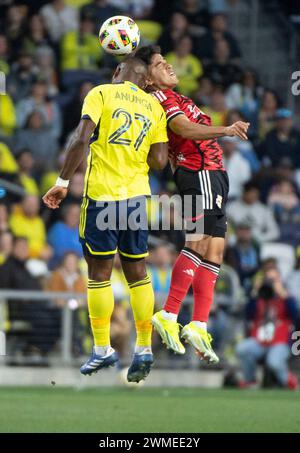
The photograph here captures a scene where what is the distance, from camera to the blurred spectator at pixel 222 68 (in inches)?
877

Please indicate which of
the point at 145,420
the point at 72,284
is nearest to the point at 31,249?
the point at 72,284

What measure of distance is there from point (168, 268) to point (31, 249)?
1.87m

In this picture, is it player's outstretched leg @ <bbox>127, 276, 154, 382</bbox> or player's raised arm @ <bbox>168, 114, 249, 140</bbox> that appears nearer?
player's raised arm @ <bbox>168, 114, 249, 140</bbox>

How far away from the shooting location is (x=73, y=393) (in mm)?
15914

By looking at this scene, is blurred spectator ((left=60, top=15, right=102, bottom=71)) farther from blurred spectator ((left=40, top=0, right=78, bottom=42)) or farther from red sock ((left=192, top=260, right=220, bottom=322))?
red sock ((left=192, top=260, right=220, bottom=322))

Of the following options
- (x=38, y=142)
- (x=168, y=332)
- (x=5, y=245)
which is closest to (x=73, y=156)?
(x=168, y=332)

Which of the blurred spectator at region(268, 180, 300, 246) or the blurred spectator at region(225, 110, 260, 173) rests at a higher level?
the blurred spectator at region(225, 110, 260, 173)

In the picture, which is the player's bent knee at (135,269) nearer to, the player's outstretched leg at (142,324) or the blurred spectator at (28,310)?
the player's outstretched leg at (142,324)

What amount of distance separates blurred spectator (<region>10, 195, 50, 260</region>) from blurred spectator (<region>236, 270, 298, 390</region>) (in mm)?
2945

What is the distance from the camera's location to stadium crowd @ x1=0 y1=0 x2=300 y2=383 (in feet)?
57.8

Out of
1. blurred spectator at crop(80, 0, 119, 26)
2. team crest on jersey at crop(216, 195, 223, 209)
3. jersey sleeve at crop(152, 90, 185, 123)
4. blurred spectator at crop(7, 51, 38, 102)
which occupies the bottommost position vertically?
team crest on jersey at crop(216, 195, 223, 209)

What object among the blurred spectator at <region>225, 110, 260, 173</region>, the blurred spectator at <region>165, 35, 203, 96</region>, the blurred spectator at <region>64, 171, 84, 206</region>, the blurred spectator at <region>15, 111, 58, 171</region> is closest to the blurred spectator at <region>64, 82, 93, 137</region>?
the blurred spectator at <region>15, 111, 58, 171</region>

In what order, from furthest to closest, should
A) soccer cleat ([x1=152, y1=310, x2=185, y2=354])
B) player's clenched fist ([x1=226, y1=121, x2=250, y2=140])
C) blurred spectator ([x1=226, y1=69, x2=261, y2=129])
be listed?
blurred spectator ([x1=226, y1=69, x2=261, y2=129]) → soccer cleat ([x1=152, y1=310, x2=185, y2=354]) → player's clenched fist ([x1=226, y1=121, x2=250, y2=140])

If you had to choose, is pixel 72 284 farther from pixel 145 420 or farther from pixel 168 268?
pixel 145 420
